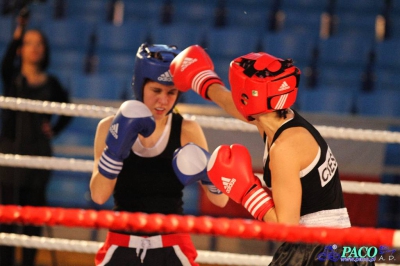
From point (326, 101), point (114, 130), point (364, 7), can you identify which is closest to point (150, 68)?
point (114, 130)

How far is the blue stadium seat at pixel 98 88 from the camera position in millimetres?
4398

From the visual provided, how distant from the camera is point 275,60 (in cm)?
164

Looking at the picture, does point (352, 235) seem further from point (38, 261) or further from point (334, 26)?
point (334, 26)

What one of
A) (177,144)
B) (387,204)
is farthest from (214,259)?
(387,204)

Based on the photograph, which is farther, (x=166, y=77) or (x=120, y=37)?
(x=120, y=37)

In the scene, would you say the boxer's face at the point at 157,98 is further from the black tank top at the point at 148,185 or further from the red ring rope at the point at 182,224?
the red ring rope at the point at 182,224

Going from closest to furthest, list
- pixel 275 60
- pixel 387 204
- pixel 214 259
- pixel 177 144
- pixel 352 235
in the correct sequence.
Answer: pixel 352 235
pixel 275 60
pixel 177 144
pixel 214 259
pixel 387 204

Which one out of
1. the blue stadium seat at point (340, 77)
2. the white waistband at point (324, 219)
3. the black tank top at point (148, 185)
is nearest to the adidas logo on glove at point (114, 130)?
the black tank top at point (148, 185)

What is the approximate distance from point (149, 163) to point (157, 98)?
0.19 metres

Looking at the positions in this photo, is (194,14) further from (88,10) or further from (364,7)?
(364,7)

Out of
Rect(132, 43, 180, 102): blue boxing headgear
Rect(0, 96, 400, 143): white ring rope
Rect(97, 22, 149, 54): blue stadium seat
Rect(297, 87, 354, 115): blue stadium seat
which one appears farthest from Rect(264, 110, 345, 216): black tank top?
Rect(97, 22, 149, 54): blue stadium seat

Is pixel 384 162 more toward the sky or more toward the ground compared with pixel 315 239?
more toward the ground

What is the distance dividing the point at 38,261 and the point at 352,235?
2.74m

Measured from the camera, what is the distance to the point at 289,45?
4.74 m
